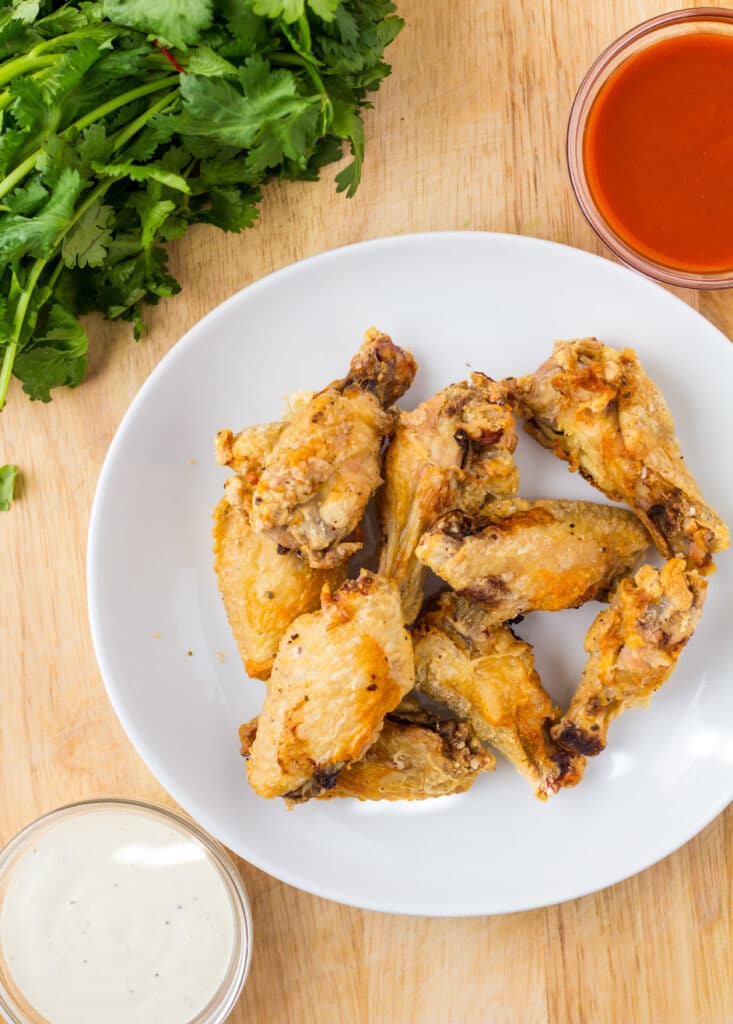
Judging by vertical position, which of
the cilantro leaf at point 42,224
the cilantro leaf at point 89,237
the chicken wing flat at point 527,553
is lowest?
the chicken wing flat at point 527,553

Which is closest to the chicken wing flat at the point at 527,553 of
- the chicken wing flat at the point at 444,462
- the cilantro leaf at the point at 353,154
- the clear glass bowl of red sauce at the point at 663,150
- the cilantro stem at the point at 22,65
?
the chicken wing flat at the point at 444,462

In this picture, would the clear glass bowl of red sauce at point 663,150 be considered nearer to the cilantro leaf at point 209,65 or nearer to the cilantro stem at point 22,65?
the cilantro leaf at point 209,65

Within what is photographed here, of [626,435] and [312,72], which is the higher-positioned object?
[312,72]

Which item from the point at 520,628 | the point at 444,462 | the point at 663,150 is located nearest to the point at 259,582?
the point at 444,462

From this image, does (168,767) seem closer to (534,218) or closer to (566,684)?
(566,684)

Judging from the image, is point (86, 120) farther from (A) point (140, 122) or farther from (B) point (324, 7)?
(B) point (324, 7)

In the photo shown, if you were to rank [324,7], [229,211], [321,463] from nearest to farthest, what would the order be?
[324,7]
[321,463]
[229,211]
